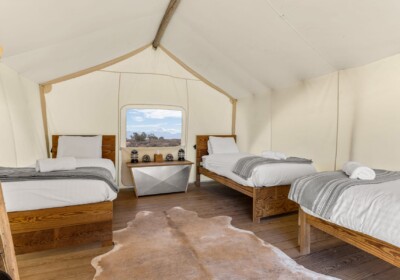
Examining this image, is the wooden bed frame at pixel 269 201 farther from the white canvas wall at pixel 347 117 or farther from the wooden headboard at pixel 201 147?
the wooden headboard at pixel 201 147

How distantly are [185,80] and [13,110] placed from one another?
2.91 metres

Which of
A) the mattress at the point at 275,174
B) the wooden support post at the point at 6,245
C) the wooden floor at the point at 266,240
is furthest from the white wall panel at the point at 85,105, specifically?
the wooden support post at the point at 6,245

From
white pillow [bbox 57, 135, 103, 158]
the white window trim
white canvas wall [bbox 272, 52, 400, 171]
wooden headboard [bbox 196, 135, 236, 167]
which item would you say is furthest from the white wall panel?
white canvas wall [bbox 272, 52, 400, 171]

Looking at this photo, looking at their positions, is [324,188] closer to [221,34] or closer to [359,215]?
[359,215]

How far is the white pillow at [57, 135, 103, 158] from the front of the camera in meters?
3.49

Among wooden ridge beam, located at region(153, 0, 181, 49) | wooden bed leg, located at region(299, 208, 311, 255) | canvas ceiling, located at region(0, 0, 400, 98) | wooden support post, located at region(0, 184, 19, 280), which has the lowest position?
wooden bed leg, located at region(299, 208, 311, 255)

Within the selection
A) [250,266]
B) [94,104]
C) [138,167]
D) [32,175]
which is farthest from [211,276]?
[94,104]

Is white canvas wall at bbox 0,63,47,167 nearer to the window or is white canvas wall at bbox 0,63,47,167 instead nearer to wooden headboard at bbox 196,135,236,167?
the window

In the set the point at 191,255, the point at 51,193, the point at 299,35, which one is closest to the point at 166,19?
the point at 299,35

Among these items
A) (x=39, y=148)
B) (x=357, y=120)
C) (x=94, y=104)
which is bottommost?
(x=39, y=148)

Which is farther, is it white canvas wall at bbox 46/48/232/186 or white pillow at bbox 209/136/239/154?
white pillow at bbox 209/136/239/154

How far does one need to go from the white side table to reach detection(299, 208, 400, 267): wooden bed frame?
2.36 metres

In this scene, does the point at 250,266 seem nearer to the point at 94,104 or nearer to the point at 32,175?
the point at 32,175

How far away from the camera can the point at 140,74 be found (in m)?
4.29
